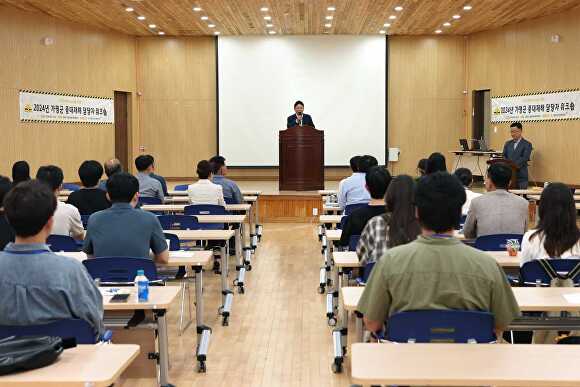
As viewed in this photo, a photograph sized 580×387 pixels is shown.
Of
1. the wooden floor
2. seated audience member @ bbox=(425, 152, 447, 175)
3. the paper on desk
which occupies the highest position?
seated audience member @ bbox=(425, 152, 447, 175)

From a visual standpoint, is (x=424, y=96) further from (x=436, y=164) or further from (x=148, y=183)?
(x=436, y=164)

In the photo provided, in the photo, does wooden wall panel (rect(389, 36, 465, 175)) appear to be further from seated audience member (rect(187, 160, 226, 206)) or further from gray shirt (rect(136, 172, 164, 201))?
seated audience member (rect(187, 160, 226, 206))

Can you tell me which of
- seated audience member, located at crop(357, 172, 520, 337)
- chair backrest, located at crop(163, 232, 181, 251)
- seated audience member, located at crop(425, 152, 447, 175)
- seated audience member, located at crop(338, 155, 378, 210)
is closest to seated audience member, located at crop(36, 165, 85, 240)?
chair backrest, located at crop(163, 232, 181, 251)

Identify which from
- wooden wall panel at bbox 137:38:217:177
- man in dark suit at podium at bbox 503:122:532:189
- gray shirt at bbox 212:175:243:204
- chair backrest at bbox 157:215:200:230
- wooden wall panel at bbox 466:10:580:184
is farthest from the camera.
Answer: wooden wall panel at bbox 137:38:217:177

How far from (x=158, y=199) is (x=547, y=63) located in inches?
409

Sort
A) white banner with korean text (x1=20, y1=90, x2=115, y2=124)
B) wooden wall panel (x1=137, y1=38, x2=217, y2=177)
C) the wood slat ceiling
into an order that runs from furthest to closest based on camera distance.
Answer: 1. wooden wall panel (x1=137, y1=38, x2=217, y2=177)
2. white banner with korean text (x1=20, y1=90, x2=115, y2=124)
3. the wood slat ceiling

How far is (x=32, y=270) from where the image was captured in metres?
2.90

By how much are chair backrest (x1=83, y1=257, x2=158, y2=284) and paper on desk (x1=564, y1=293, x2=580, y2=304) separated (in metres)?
2.31

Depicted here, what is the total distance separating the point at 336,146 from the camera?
768 inches

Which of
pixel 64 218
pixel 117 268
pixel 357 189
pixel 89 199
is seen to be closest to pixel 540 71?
pixel 357 189

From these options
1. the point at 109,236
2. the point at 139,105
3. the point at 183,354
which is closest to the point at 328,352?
the point at 183,354

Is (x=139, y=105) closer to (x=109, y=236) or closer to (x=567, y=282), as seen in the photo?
(x=109, y=236)

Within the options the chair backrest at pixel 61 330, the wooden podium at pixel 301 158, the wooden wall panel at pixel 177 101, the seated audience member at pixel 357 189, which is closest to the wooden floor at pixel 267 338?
the seated audience member at pixel 357 189

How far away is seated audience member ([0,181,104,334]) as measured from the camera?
9.45 feet
